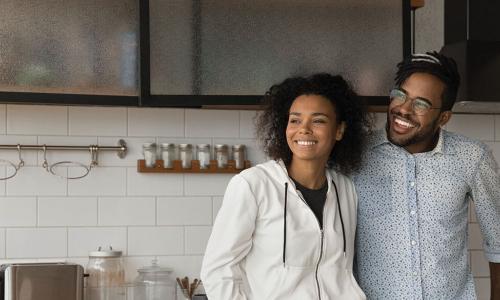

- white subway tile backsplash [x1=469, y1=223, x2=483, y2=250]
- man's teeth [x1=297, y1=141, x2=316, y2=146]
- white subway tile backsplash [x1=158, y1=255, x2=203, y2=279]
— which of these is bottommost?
white subway tile backsplash [x1=158, y1=255, x2=203, y2=279]

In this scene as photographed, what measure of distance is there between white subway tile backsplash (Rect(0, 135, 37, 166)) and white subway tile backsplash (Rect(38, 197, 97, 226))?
6.1 inches

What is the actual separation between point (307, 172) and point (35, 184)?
1.32 m

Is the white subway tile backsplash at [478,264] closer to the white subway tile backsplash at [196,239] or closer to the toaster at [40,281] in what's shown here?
the white subway tile backsplash at [196,239]

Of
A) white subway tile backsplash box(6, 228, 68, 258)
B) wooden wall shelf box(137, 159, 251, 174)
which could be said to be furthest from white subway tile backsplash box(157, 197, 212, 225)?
white subway tile backsplash box(6, 228, 68, 258)

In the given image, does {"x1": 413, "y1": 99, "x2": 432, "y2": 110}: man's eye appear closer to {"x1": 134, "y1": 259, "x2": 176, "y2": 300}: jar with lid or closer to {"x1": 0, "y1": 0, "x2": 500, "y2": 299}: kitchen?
{"x1": 0, "y1": 0, "x2": 500, "y2": 299}: kitchen

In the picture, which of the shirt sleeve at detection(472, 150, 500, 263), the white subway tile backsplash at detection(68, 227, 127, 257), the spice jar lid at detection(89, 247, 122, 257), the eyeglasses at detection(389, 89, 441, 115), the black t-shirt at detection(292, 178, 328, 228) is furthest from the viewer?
the white subway tile backsplash at detection(68, 227, 127, 257)

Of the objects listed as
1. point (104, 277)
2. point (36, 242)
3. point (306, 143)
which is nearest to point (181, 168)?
point (104, 277)

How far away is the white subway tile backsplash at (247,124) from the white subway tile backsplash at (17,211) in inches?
34.3

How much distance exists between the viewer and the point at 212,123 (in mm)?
3508

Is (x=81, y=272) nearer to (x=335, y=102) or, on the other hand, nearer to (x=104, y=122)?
(x=104, y=122)

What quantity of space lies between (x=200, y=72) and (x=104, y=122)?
0.50 m

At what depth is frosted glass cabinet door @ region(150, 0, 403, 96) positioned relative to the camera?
10.2 ft

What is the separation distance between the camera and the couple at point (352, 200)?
92.2 inches

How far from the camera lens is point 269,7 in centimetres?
320
